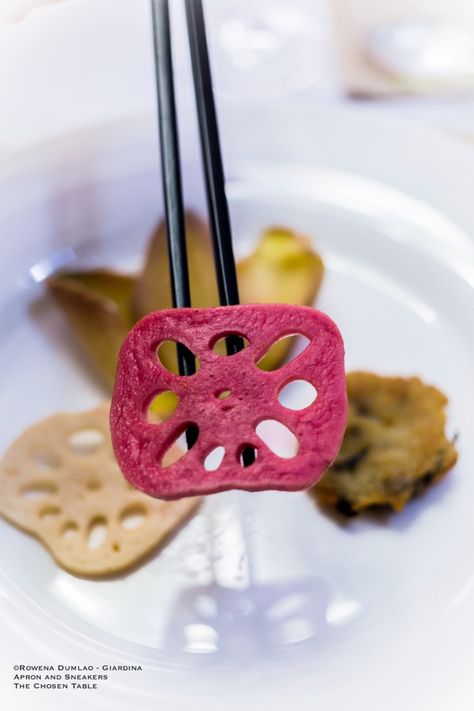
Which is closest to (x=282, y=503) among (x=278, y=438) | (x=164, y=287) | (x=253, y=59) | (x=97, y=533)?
(x=278, y=438)

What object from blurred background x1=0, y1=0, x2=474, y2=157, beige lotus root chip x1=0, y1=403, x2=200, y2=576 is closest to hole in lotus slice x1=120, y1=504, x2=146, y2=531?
beige lotus root chip x1=0, y1=403, x2=200, y2=576

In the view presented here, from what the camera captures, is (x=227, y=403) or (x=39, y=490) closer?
(x=227, y=403)

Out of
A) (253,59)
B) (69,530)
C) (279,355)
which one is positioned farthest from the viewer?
(253,59)

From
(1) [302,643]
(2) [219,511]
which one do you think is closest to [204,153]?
(2) [219,511]

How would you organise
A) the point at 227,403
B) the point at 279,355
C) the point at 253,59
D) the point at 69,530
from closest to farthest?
1. the point at 227,403
2. the point at 69,530
3. the point at 279,355
4. the point at 253,59

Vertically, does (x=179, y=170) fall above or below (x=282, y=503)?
above

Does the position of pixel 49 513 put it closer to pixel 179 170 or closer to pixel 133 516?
pixel 133 516

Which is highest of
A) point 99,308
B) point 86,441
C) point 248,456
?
point 99,308
